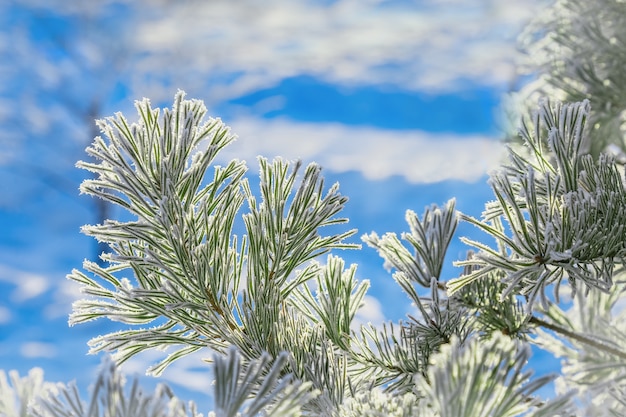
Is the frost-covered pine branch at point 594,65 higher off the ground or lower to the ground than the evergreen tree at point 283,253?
higher

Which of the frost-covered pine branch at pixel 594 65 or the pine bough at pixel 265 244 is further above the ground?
the frost-covered pine branch at pixel 594 65

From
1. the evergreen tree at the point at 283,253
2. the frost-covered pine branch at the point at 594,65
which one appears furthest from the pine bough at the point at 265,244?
the frost-covered pine branch at the point at 594,65

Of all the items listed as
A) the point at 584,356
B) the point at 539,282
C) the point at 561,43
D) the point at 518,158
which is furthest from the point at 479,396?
the point at 561,43

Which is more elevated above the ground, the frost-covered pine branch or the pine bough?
the frost-covered pine branch

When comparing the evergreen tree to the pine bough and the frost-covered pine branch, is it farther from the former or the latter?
the frost-covered pine branch

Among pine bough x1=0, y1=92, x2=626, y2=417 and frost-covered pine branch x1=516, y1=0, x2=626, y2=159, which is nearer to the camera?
pine bough x1=0, y1=92, x2=626, y2=417

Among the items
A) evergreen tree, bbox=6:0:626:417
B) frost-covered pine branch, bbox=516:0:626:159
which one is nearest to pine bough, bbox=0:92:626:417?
evergreen tree, bbox=6:0:626:417

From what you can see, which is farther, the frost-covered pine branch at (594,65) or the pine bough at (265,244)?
the frost-covered pine branch at (594,65)

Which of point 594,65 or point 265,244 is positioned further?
point 594,65

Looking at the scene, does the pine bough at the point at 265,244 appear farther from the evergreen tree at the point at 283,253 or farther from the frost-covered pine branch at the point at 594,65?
the frost-covered pine branch at the point at 594,65

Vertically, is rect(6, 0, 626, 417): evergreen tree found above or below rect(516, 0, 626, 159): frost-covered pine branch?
below

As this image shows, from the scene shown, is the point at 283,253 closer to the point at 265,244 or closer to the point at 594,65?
the point at 265,244

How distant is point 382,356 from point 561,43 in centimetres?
59

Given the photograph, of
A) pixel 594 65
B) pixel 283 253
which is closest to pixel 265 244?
pixel 283 253
